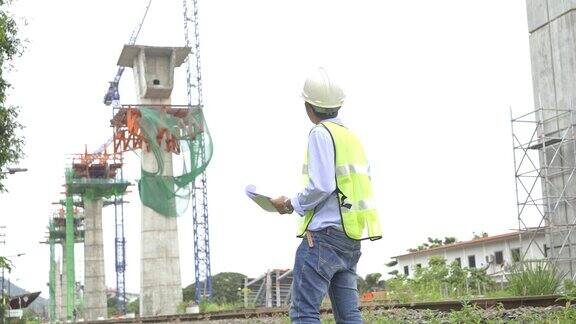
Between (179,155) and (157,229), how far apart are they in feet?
12.6

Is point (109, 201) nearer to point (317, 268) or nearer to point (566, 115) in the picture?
point (566, 115)

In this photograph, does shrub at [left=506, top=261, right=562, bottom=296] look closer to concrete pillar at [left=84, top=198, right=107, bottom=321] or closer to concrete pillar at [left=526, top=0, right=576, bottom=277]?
concrete pillar at [left=526, top=0, right=576, bottom=277]

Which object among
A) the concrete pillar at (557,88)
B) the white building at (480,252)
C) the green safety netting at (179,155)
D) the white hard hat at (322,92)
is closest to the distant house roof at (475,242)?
the white building at (480,252)

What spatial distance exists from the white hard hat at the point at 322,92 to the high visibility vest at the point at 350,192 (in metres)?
0.13

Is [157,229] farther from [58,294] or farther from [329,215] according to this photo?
[58,294]

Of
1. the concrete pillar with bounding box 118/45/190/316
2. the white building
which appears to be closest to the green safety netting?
the concrete pillar with bounding box 118/45/190/316

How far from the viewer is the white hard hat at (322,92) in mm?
4594

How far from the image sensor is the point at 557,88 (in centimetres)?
2594

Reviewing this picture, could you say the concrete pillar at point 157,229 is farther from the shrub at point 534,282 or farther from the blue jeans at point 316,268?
the blue jeans at point 316,268

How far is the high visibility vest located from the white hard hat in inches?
5.0

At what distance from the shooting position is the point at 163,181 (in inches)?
1786

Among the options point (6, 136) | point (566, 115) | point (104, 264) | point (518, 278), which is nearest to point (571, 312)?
point (518, 278)

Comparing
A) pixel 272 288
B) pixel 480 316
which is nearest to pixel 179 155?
pixel 272 288

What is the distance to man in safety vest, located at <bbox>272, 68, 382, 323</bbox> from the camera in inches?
172
